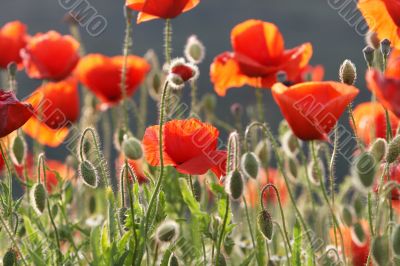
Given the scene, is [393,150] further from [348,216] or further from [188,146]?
[348,216]

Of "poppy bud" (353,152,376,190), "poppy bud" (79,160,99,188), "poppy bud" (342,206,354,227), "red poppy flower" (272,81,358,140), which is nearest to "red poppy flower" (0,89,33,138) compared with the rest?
"poppy bud" (79,160,99,188)

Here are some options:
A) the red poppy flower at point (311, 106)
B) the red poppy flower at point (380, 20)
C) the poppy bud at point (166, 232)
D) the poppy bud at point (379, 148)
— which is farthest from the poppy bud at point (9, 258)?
the red poppy flower at point (380, 20)

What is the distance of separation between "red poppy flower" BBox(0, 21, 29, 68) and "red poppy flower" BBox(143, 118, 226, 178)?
106 centimetres

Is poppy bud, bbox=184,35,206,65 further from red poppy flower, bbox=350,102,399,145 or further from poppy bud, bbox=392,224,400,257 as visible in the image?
poppy bud, bbox=392,224,400,257

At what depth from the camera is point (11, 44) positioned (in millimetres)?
2340

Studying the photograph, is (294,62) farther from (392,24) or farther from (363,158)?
(363,158)

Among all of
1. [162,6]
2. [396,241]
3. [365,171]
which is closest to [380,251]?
[396,241]

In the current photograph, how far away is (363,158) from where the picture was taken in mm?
1173

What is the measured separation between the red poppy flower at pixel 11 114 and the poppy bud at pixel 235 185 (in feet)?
1.08

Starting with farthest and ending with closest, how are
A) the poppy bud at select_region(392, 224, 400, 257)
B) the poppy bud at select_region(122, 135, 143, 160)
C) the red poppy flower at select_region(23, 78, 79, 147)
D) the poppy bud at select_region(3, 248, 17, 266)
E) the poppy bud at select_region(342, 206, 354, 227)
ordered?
the red poppy flower at select_region(23, 78, 79, 147)
the poppy bud at select_region(342, 206, 354, 227)
the poppy bud at select_region(3, 248, 17, 266)
the poppy bud at select_region(122, 135, 143, 160)
the poppy bud at select_region(392, 224, 400, 257)

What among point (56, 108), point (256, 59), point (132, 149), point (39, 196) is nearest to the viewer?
point (132, 149)

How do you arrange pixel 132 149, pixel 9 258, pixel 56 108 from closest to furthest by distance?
pixel 132 149
pixel 9 258
pixel 56 108

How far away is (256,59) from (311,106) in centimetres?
69

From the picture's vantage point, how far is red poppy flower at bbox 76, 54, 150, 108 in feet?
7.53
